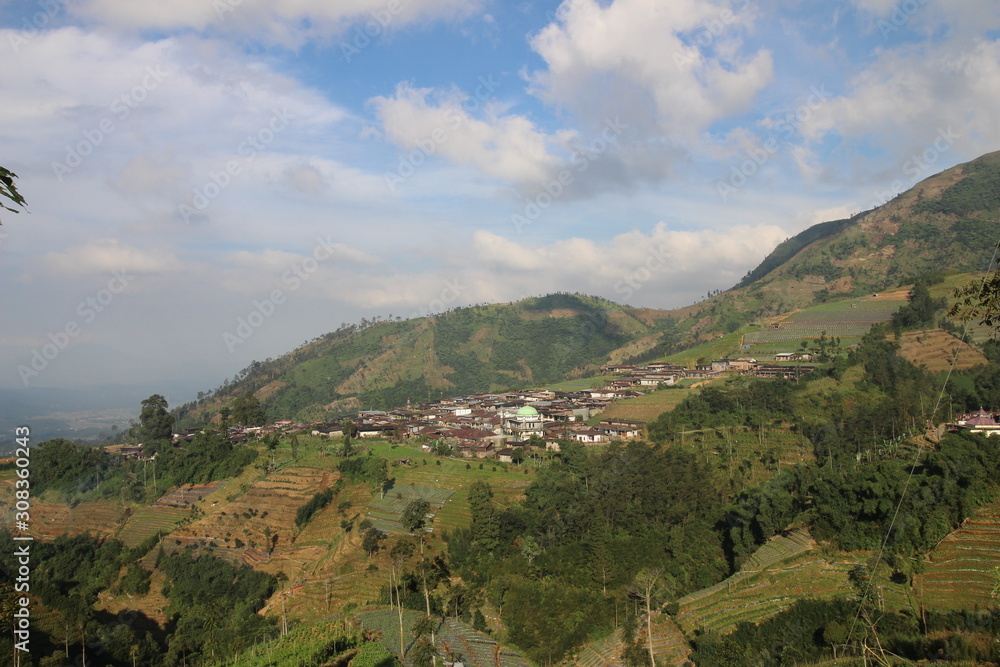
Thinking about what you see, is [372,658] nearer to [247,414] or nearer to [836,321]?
[247,414]

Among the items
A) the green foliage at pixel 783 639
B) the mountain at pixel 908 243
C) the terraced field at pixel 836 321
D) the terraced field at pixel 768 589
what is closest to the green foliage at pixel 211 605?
the terraced field at pixel 768 589

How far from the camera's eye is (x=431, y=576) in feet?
92.8

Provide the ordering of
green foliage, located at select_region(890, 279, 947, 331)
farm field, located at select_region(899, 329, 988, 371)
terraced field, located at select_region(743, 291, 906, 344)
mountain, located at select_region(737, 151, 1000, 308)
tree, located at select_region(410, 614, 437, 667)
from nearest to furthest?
1. tree, located at select_region(410, 614, 437, 667)
2. farm field, located at select_region(899, 329, 988, 371)
3. green foliage, located at select_region(890, 279, 947, 331)
4. terraced field, located at select_region(743, 291, 906, 344)
5. mountain, located at select_region(737, 151, 1000, 308)

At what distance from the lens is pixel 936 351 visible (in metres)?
44.8

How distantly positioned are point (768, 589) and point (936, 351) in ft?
111

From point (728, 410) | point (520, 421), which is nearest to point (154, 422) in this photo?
point (520, 421)

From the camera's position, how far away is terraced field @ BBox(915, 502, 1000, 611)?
17562mm

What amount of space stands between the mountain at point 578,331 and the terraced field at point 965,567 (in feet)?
221

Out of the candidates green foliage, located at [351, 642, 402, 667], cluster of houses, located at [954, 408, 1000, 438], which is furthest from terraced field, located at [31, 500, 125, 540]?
cluster of houses, located at [954, 408, 1000, 438]

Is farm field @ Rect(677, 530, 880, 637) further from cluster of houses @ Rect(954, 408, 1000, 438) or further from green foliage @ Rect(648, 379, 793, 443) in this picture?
green foliage @ Rect(648, 379, 793, 443)

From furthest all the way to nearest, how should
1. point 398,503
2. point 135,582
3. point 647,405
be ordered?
point 647,405, point 398,503, point 135,582

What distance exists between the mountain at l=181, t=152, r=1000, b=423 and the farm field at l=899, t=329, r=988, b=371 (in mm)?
37795

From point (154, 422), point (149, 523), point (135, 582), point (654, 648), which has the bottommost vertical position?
point (654, 648)

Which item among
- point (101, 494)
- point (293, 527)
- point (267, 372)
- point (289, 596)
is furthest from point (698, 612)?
point (267, 372)
